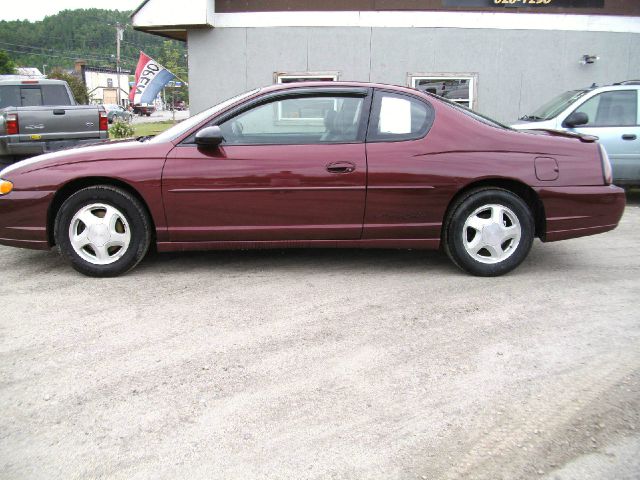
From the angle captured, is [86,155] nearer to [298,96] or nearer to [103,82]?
[298,96]

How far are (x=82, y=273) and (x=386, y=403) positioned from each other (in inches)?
115

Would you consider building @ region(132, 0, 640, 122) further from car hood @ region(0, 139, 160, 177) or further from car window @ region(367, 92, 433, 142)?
car hood @ region(0, 139, 160, 177)

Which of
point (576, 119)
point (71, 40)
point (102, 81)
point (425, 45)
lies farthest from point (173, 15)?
point (71, 40)

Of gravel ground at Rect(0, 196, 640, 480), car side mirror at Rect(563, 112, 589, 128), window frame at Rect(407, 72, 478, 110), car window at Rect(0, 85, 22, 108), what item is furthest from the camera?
window frame at Rect(407, 72, 478, 110)

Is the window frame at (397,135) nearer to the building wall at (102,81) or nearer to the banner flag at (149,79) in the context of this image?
the banner flag at (149,79)

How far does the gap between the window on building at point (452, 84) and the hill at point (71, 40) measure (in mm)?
94516

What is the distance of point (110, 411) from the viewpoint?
2.81 meters

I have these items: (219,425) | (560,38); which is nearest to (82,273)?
(219,425)

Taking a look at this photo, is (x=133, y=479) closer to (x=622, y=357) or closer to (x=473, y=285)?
(x=622, y=357)

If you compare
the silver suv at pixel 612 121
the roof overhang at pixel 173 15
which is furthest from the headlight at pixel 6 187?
the roof overhang at pixel 173 15

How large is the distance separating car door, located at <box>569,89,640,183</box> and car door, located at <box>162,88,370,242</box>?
487 centimetres

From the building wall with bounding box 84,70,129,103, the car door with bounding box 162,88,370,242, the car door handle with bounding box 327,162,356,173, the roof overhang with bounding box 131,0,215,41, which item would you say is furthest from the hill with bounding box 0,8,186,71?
the car door handle with bounding box 327,162,356,173

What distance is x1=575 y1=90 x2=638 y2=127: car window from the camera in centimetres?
829

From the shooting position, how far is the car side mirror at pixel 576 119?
788 cm
